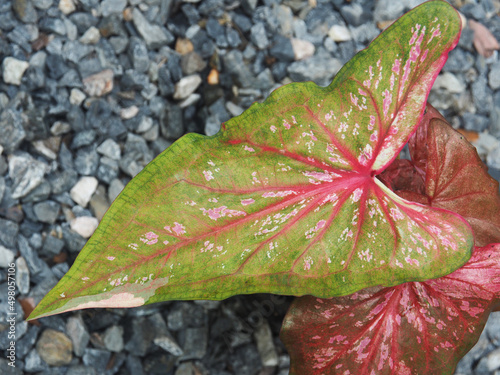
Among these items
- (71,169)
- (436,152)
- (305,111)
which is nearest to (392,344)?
(436,152)

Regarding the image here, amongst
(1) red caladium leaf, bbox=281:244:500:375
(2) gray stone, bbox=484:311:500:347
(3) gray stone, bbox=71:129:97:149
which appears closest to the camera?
(1) red caladium leaf, bbox=281:244:500:375

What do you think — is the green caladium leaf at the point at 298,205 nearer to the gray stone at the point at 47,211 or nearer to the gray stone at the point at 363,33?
the gray stone at the point at 47,211

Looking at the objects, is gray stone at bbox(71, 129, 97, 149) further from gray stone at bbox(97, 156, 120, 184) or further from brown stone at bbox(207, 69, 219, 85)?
brown stone at bbox(207, 69, 219, 85)

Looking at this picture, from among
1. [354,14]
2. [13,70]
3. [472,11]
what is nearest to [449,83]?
[472,11]

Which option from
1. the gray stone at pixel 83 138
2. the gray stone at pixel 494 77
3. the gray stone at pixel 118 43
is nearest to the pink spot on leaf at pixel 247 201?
the gray stone at pixel 83 138

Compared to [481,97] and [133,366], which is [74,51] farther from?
[481,97]

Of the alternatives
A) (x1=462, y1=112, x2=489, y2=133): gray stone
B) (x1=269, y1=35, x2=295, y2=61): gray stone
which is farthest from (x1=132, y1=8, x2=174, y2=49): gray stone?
(x1=462, y1=112, x2=489, y2=133): gray stone

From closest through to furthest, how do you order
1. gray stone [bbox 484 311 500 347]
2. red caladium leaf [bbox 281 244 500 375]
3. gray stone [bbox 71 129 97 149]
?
red caladium leaf [bbox 281 244 500 375] < gray stone [bbox 71 129 97 149] < gray stone [bbox 484 311 500 347]
